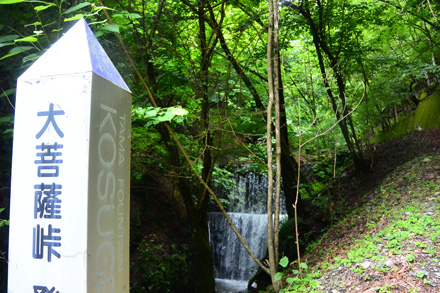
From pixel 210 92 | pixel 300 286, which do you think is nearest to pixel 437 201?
pixel 300 286

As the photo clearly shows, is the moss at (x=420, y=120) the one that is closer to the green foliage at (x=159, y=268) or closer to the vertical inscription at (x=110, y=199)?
the green foliage at (x=159, y=268)

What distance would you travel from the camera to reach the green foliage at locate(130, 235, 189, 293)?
273 inches

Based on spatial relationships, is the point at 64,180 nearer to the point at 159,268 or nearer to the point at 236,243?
the point at 159,268

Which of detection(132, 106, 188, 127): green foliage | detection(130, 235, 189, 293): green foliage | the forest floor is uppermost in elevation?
detection(132, 106, 188, 127): green foliage

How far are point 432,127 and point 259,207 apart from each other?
211 inches

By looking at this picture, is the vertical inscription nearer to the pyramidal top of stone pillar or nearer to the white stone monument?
the white stone monument

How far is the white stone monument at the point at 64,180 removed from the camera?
1.67 metres

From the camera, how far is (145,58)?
16.8 feet

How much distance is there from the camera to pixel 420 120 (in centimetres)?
855

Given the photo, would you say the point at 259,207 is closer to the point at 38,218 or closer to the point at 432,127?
the point at 432,127

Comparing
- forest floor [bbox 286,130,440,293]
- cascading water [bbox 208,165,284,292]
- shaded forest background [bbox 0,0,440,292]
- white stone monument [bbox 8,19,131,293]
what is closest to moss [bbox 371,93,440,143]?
shaded forest background [bbox 0,0,440,292]

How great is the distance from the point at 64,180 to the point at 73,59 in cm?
66

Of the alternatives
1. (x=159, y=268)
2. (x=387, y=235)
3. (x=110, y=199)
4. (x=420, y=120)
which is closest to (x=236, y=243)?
(x=159, y=268)

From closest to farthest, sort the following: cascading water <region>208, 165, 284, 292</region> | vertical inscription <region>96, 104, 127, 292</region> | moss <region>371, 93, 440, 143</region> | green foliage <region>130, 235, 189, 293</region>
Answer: vertical inscription <region>96, 104, 127, 292</region> → green foliage <region>130, 235, 189, 293</region> → moss <region>371, 93, 440, 143</region> → cascading water <region>208, 165, 284, 292</region>
